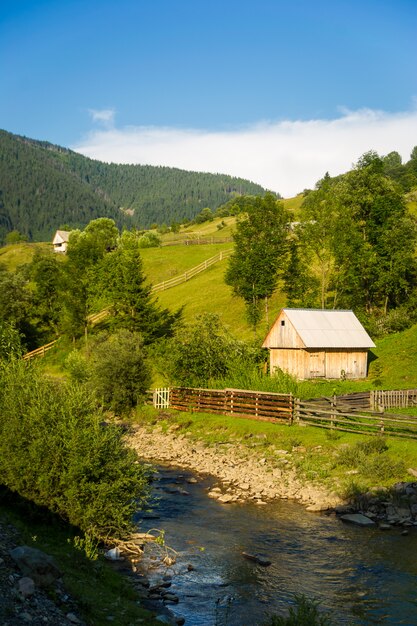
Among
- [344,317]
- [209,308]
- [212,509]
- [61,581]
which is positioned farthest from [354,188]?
[61,581]

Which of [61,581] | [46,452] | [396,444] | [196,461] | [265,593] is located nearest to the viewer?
[61,581]

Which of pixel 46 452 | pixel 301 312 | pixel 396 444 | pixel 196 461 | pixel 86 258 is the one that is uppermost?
pixel 86 258

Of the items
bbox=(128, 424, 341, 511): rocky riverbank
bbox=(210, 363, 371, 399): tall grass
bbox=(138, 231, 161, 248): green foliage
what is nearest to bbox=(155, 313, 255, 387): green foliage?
bbox=(210, 363, 371, 399): tall grass

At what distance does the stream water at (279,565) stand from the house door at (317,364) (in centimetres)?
1958

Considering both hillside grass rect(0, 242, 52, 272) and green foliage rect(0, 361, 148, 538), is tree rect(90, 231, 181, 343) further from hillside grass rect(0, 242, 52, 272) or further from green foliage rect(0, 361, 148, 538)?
hillside grass rect(0, 242, 52, 272)

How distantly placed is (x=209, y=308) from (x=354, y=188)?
2139 centimetres

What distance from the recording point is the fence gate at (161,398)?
37.7m

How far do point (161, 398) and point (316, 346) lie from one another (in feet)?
38.3

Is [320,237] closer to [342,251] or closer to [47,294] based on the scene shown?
[342,251]

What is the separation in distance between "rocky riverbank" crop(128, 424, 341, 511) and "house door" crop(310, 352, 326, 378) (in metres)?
11.8

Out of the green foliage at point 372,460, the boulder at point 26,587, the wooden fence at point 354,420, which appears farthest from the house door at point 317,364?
the boulder at point 26,587

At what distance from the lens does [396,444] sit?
77.6ft

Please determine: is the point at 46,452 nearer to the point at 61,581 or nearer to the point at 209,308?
the point at 61,581

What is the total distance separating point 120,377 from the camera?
3797 centimetres
